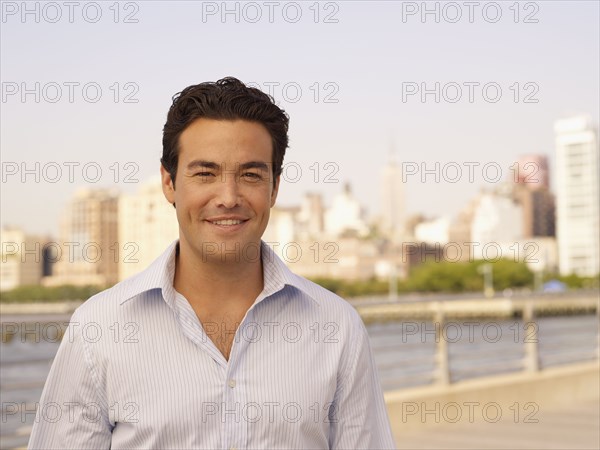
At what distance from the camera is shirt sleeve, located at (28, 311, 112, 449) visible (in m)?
1.77

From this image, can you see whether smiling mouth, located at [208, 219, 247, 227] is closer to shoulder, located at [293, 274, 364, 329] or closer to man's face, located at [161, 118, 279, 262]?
man's face, located at [161, 118, 279, 262]

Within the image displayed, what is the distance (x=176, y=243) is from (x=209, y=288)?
0.47ft

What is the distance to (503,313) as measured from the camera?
82562 millimetres

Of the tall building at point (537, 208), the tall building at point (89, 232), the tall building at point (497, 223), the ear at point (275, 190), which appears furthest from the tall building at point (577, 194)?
the ear at point (275, 190)

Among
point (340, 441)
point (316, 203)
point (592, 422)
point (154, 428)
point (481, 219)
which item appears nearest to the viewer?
point (154, 428)

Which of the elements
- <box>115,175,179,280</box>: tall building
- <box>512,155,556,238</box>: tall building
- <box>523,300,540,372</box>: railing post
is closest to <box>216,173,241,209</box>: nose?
<box>523,300,540,372</box>: railing post

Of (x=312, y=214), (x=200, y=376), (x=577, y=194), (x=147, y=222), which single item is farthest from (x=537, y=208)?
(x=200, y=376)

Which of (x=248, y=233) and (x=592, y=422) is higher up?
(x=248, y=233)

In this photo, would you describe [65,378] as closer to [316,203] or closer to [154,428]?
[154,428]

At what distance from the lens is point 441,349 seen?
7.50 metres

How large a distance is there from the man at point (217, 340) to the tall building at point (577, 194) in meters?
150

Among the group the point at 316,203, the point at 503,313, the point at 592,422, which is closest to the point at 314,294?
the point at 592,422

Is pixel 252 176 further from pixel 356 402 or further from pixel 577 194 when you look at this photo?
pixel 577 194

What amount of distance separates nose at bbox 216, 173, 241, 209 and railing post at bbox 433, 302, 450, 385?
576 cm
